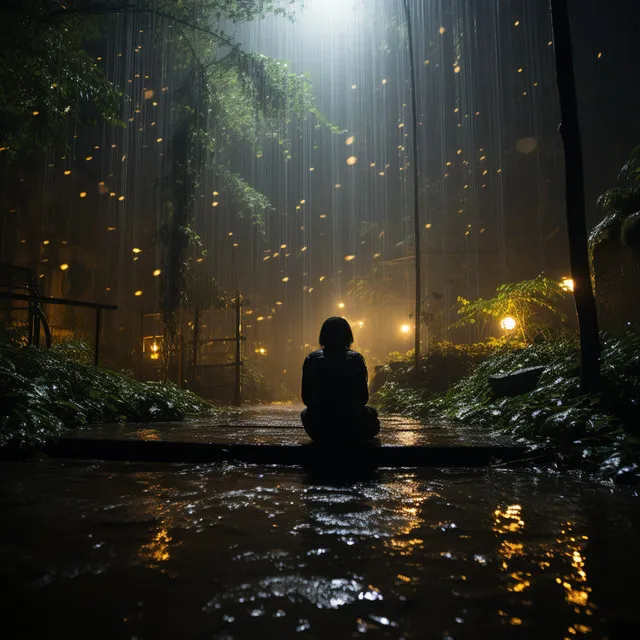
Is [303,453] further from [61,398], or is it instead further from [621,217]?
[621,217]

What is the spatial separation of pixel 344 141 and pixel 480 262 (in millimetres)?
14542

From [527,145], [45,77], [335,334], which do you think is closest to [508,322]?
[335,334]

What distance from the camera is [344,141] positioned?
3045 cm

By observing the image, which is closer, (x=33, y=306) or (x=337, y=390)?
(x=337, y=390)

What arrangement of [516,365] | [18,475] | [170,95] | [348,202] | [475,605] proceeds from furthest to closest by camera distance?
[348,202] < [170,95] < [516,365] < [18,475] < [475,605]

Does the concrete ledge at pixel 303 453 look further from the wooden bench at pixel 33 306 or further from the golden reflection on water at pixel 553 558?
the wooden bench at pixel 33 306

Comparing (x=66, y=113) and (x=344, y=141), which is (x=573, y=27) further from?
(x=66, y=113)

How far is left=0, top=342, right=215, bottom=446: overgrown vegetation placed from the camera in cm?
451

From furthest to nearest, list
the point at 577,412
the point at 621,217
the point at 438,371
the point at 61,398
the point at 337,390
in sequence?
the point at 438,371 → the point at 621,217 → the point at 61,398 → the point at 577,412 → the point at 337,390

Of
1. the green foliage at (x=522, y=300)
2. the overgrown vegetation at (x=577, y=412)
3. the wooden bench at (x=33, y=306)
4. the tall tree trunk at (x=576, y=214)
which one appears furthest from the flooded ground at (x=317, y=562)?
the green foliage at (x=522, y=300)

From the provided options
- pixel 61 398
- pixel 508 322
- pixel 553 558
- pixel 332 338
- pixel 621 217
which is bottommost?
pixel 553 558

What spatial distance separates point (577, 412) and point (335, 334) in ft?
8.97

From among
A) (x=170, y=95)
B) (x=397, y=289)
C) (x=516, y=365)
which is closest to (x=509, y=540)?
(x=516, y=365)

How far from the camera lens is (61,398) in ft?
20.4
